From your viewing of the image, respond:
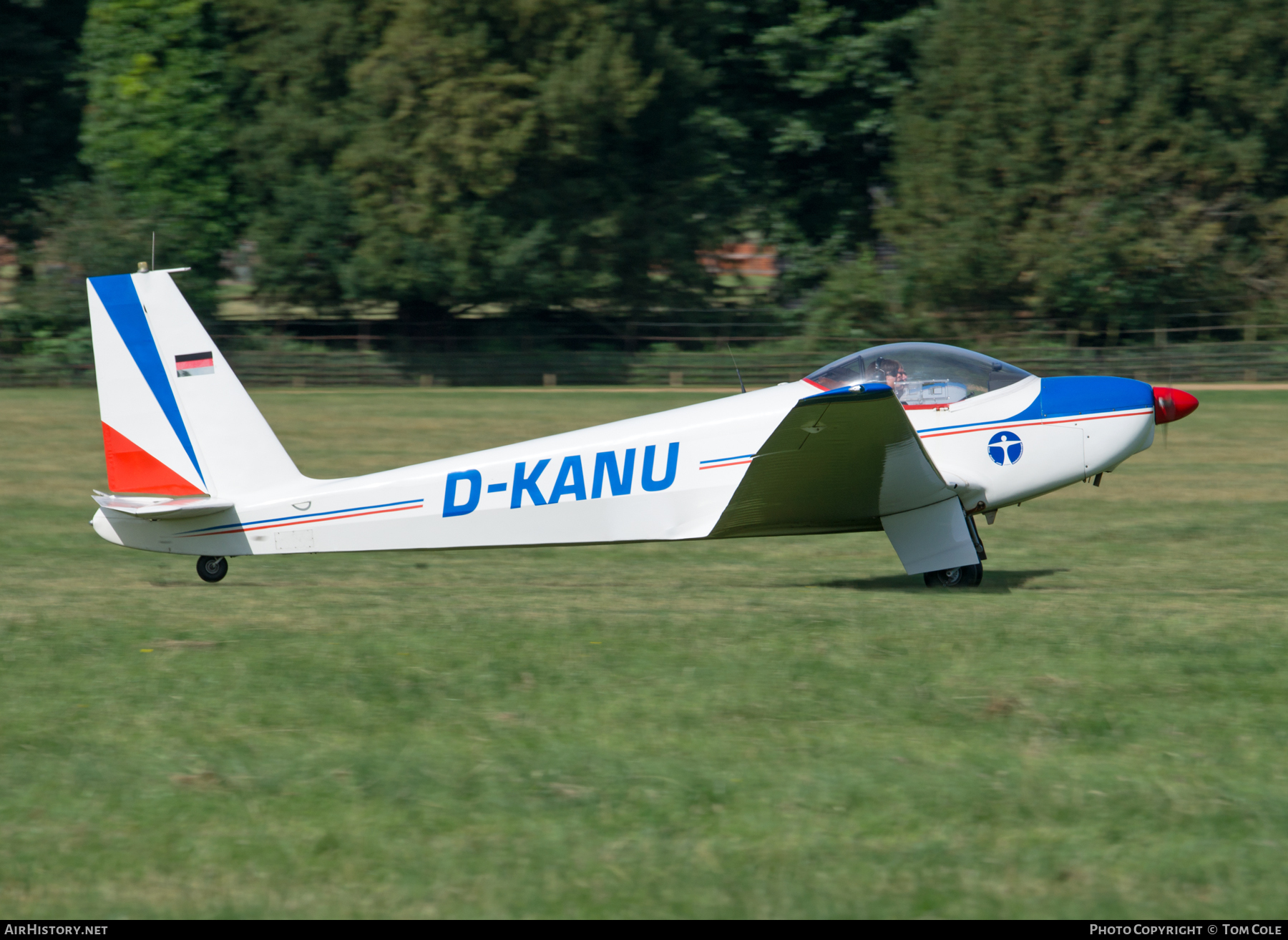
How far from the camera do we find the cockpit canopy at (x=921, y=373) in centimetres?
A: 1007

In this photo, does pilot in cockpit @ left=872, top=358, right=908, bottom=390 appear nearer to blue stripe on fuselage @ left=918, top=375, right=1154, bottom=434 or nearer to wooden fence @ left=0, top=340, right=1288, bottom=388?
blue stripe on fuselage @ left=918, top=375, right=1154, bottom=434

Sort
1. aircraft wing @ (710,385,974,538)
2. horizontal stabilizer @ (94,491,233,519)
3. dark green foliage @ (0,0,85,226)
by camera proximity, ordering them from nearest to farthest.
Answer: aircraft wing @ (710,385,974,538)
horizontal stabilizer @ (94,491,233,519)
dark green foliage @ (0,0,85,226)

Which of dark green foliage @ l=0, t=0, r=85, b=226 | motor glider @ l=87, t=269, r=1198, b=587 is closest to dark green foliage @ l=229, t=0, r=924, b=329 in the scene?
dark green foliage @ l=0, t=0, r=85, b=226

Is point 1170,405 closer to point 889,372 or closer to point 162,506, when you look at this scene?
point 889,372

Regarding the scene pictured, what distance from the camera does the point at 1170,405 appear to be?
1041cm

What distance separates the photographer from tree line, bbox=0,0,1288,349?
32.8 meters

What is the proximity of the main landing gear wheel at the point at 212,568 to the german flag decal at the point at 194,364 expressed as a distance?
150 centimetres

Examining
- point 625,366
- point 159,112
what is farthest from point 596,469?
point 159,112

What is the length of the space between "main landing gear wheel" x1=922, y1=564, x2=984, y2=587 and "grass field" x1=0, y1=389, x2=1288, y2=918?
0.23 m

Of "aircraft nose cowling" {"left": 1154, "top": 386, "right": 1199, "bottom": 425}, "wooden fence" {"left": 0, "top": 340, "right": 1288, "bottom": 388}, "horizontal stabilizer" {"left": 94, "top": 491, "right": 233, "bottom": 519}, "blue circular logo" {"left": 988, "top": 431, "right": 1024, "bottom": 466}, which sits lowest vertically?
"wooden fence" {"left": 0, "top": 340, "right": 1288, "bottom": 388}

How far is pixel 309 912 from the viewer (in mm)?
4695

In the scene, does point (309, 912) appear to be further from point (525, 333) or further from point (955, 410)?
point (525, 333)
